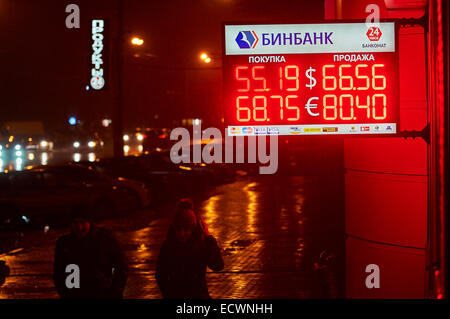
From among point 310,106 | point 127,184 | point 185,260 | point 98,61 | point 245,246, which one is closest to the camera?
point 185,260

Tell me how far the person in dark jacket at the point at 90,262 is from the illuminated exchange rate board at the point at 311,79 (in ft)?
5.52

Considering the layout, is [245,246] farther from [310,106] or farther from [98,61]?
[98,61]

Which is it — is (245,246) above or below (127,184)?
below

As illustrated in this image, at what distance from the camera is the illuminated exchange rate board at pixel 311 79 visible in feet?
22.7

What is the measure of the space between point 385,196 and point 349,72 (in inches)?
67.1

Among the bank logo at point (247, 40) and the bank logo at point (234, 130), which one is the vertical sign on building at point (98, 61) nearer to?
the bank logo at point (247, 40)

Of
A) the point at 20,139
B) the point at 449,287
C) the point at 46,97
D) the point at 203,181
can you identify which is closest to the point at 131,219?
the point at 203,181

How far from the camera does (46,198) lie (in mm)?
18203

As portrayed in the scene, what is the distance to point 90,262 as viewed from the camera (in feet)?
22.2

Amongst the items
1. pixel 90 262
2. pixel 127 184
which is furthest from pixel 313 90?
pixel 127 184

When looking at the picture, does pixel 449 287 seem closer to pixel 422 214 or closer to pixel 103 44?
pixel 422 214

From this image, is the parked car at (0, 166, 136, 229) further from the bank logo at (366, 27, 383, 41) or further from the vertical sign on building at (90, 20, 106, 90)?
the bank logo at (366, 27, 383, 41)

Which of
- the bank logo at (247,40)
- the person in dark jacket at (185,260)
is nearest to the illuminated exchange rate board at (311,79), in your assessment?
the bank logo at (247,40)

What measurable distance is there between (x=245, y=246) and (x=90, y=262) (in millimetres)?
8005
